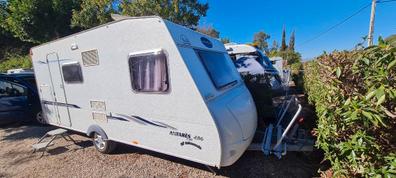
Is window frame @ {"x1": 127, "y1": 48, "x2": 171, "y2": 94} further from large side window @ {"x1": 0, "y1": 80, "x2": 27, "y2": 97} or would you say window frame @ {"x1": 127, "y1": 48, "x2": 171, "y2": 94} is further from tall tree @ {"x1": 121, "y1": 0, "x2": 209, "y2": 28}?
tall tree @ {"x1": 121, "y1": 0, "x2": 209, "y2": 28}

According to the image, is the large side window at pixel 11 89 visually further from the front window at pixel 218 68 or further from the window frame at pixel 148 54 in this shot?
the front window at pixel 218 68

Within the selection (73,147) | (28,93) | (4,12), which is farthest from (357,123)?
(4,12)

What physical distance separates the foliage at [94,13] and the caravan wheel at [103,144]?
32.3ft

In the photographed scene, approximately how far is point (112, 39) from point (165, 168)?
2658mm

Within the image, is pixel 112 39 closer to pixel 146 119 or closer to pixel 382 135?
pixel 146 119

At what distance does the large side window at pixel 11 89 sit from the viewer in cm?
694

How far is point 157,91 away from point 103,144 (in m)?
2.22

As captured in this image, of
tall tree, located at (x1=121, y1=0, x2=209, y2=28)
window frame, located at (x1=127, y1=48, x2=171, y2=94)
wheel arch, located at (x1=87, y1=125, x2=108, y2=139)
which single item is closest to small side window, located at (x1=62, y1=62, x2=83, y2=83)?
wheel arch, located at (x1=87, y1=125, x2=108, y2=139)

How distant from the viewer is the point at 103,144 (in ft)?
15.6

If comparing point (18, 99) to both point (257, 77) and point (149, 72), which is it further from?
point (257, 77)

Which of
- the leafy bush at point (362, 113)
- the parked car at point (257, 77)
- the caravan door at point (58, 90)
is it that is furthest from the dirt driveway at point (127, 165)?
the parked car at point (257, 77)

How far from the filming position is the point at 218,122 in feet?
9.82

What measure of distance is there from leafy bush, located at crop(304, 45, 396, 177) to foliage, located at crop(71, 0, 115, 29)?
12.6 metres

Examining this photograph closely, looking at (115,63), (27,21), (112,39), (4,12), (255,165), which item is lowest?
(255,165)
